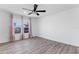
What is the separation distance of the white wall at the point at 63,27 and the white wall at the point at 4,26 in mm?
3606

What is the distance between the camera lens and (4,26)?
6.16 metres

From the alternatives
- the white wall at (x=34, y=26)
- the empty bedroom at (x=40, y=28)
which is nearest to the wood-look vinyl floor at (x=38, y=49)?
the empty bedroom at (x=40, y=28)

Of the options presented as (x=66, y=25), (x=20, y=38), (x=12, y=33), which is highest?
(x=66, y=25)

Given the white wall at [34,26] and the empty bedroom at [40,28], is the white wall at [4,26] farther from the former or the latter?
the white wall at [34,26]

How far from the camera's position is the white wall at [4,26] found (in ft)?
19.4

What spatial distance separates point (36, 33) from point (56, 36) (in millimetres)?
3397

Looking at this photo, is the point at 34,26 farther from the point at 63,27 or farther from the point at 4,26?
the point at 63,27

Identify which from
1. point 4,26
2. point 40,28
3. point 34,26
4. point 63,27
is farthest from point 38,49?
point 34,26

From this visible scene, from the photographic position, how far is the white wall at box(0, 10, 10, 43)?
5916 millimetres

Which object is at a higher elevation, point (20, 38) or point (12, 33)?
point (12, 33)
